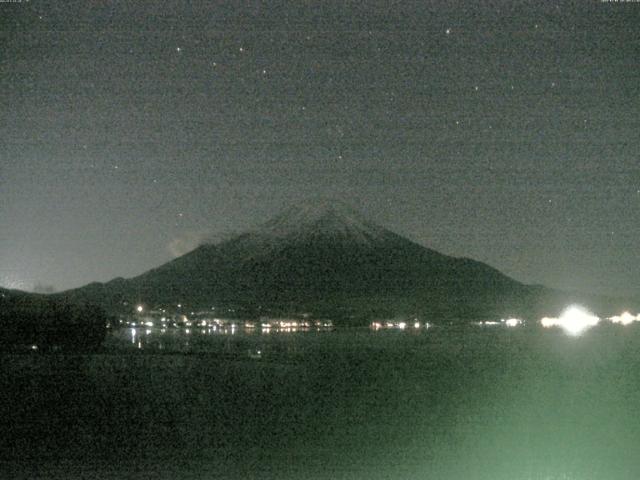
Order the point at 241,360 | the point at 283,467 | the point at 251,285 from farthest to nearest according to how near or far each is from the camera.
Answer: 1. the point at 251,285
2. the point at 241,360
3. the point at 283,467

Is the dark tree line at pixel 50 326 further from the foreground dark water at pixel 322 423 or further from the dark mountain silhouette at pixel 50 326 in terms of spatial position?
the foreground dark water at pixel 322 423

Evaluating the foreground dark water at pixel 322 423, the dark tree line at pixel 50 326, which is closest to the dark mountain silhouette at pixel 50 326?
the dark tree line at pixel 50 326

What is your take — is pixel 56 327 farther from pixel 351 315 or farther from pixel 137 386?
pixel 351 315

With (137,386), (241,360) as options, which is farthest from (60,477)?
(241,360)

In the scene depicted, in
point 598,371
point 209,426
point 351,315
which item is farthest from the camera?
point 351,315

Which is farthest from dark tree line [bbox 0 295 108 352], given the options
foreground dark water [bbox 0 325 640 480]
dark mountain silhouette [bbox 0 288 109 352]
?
foreground dark water [bbox 0 325 640 480]

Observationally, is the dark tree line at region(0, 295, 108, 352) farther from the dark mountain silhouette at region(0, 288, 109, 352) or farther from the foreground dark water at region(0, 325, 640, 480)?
the foreground dark water at region(0, 325, 640, 480)

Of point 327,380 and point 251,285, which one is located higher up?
point 251,285

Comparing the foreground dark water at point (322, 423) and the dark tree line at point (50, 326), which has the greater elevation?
the dark tree line at point (50, 326)
